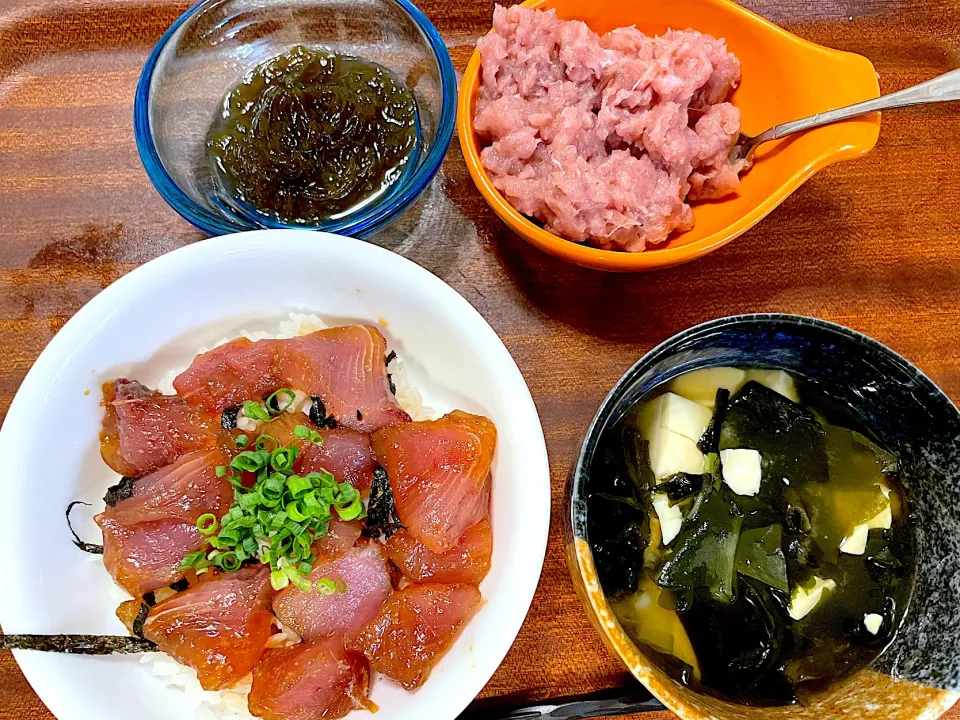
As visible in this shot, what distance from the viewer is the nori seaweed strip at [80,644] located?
4.71ft

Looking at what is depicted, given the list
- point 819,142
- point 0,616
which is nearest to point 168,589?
point 0,616

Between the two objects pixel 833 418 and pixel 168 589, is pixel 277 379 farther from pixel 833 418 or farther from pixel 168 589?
pixel 833 418

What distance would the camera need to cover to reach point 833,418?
169 centimetres

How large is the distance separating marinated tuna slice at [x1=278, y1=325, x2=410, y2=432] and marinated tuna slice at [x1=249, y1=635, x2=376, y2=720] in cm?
48

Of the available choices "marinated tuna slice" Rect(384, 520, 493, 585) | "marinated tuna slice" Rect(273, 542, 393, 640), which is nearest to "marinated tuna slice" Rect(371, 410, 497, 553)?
"marinated tuna slice" Rect(384, 520, 493, 585)

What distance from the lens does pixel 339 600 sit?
1478 millimetres

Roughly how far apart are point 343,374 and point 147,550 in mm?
564

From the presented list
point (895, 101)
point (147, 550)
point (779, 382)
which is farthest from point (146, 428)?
point (895, 101)

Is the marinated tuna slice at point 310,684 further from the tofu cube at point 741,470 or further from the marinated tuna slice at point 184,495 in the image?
the tofu cube at point 741,470

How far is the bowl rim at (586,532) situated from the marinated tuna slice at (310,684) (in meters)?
0.52

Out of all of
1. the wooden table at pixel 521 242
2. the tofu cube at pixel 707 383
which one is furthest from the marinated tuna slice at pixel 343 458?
the tofu cube at pixel 707 383

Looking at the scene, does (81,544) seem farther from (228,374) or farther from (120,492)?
(228,374)

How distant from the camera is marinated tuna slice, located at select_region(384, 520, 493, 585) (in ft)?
4.96

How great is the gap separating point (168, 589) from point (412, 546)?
60 centimetres
